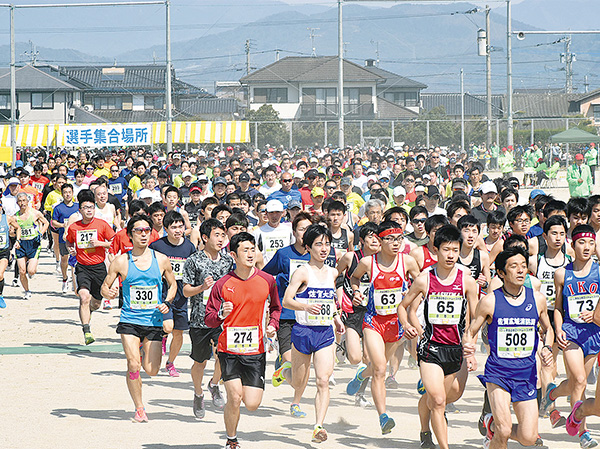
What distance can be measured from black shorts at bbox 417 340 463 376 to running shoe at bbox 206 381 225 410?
2515mm

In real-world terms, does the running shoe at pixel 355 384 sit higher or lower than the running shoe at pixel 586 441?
higher

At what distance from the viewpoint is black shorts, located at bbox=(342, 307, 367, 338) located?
8914 mm

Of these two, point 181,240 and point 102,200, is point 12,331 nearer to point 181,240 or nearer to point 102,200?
point 102,200

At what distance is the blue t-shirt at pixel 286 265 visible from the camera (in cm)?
881

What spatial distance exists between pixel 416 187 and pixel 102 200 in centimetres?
488

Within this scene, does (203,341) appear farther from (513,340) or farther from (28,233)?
(28,233)

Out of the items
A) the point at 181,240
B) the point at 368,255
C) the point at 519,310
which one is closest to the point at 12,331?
the point at 181,240

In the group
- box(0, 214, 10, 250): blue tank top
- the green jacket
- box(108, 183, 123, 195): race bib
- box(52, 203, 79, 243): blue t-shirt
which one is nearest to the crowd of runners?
box(0, 214, 10, 250): blue tank top

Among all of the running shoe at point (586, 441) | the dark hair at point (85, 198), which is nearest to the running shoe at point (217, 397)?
the running shoe at point (586, 441)

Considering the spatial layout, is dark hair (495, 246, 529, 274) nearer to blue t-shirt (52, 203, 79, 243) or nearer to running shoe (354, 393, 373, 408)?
running shoe (354, 393, 373, 408)

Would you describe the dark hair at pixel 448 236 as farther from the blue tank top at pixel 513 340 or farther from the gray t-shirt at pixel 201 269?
the gray t-shirt at pixel 201 269

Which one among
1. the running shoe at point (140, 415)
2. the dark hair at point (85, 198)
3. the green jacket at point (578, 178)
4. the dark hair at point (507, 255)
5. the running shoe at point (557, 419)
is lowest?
the running shoe at point (140, 415)

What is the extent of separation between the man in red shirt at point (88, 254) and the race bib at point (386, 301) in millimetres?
4977

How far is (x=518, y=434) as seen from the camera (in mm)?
6480
